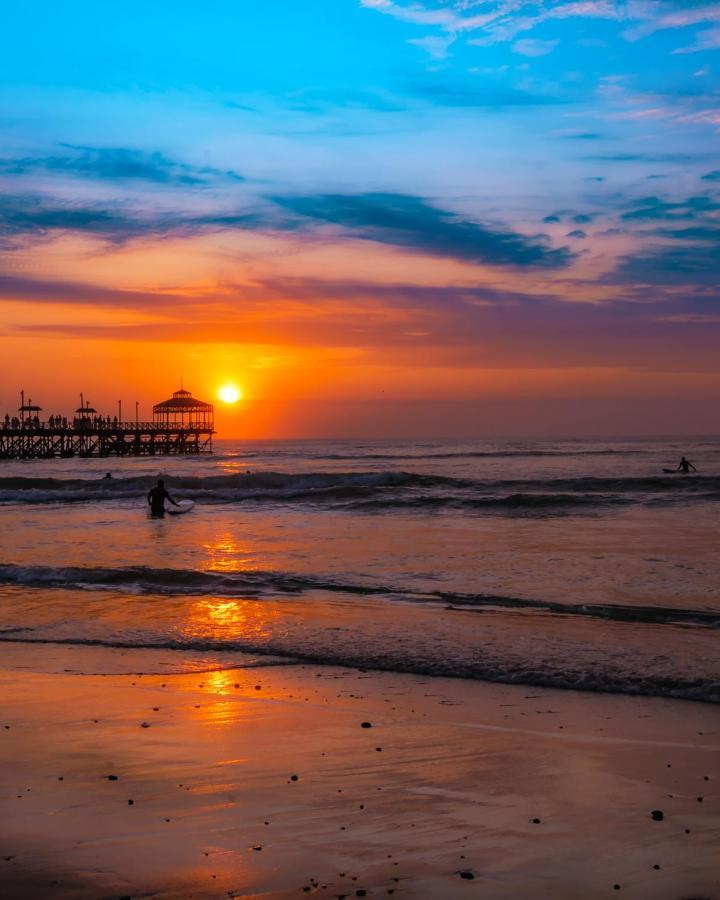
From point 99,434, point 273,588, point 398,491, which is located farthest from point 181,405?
point 273,588

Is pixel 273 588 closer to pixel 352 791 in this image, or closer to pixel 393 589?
pixel 393 589

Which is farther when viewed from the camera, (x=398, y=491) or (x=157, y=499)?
(x=398, y=491)

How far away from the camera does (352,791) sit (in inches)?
231

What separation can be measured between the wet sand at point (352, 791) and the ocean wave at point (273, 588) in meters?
4.47

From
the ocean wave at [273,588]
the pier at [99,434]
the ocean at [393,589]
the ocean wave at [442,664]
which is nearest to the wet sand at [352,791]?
the ocean wave at [442,664]

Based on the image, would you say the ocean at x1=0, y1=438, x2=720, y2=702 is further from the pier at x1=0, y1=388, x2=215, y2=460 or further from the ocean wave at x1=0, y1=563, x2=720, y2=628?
the pier at x1=0, y1=388, x2=215, y2=460

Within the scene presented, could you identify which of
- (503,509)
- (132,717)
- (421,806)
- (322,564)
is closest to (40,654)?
(132,717)

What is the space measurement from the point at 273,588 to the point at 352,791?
9570mm

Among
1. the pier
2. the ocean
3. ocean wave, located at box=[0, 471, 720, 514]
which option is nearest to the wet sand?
the ocean

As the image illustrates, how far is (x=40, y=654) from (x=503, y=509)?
26527 millimetres

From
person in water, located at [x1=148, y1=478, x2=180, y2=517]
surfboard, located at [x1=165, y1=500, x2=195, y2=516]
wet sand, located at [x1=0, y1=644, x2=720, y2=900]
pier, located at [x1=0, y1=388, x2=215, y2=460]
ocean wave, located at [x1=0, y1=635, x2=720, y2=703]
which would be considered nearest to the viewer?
wet sand, located at [x1=0, y1=644, x2=720, y2=900]

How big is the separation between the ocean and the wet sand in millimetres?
1288

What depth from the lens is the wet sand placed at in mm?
4652

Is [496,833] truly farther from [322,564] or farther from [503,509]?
[503,509]
